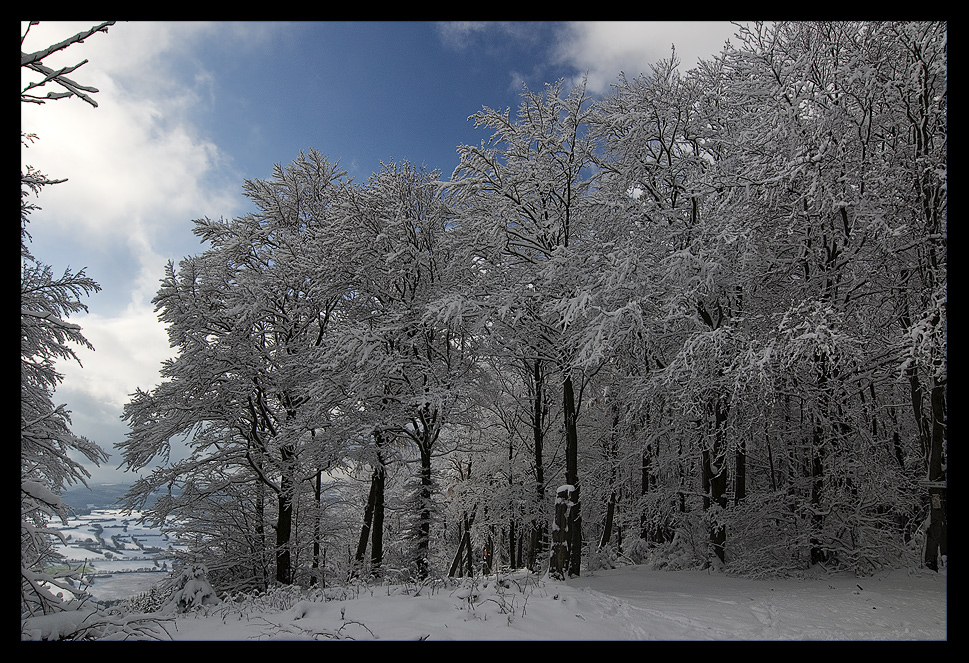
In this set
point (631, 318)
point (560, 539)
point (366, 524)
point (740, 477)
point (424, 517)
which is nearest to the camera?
point (560, 539)

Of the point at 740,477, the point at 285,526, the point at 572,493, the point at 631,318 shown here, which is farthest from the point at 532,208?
the point at 285,526

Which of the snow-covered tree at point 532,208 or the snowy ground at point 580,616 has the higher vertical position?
the snow-covered tree at point 532,208

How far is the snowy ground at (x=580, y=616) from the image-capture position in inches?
203

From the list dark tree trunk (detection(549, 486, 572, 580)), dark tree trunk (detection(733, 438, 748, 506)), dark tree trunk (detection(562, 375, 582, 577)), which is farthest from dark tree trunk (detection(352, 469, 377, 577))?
dark tree trunk (detection(733, 438, 748, 506))

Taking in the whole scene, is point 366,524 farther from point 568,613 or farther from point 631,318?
point 568,613

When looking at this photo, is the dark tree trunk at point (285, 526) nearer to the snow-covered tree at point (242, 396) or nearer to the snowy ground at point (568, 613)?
the snow-covered tree at point (242, 396)

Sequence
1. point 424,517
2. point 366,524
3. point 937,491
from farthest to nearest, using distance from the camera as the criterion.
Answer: point 366,524 < point 424,517 < point 937,491

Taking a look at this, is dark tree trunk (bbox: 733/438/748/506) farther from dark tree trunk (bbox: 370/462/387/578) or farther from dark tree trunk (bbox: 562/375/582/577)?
dark tree trunk (bbox: 370/462/387/578)

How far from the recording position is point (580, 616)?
584 centimetres

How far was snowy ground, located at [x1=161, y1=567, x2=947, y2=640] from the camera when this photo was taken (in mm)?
5148

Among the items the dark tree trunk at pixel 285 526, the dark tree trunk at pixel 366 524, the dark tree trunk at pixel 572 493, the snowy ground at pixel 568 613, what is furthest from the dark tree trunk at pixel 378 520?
the snowy ground at pixel 568 613
